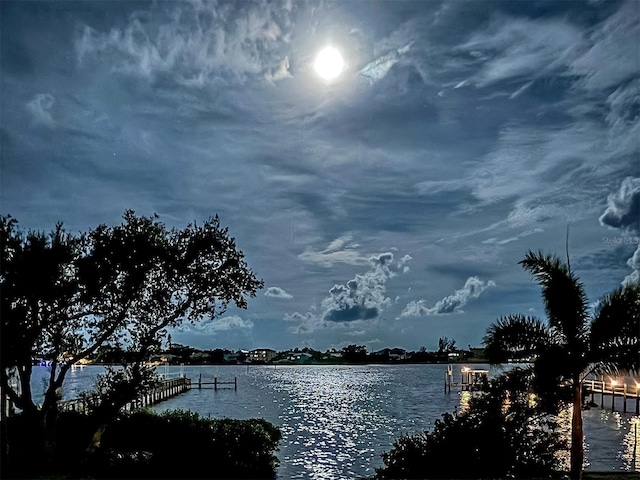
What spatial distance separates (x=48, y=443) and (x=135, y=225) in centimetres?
677

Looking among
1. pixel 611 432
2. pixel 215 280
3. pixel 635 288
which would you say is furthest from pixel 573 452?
pixel 611 432

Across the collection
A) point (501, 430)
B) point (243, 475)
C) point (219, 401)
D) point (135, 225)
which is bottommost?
point (219, 401)

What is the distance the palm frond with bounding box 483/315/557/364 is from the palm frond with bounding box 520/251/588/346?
1.30ft

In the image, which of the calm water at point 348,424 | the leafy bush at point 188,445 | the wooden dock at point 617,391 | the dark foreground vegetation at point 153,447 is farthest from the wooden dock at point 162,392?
the wooden dock at point 617,391

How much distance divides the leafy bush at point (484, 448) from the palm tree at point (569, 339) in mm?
1272

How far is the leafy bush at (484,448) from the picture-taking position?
14.6 m

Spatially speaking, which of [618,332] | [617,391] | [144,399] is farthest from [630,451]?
[144,399]

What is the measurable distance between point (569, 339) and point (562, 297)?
3.57 ft

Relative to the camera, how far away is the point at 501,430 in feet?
48.7

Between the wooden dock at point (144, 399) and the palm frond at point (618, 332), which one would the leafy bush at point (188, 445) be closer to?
the wooden dock at point (144, 399)

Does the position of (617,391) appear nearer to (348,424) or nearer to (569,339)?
(348,424)

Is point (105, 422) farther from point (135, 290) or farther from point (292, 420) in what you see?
point (292, 420)

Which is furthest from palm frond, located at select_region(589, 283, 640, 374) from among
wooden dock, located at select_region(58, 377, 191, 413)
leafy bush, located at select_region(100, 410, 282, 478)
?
wooden dock, located at select_region(58, 377, 191, 413)

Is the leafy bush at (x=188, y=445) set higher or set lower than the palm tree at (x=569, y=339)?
lower
